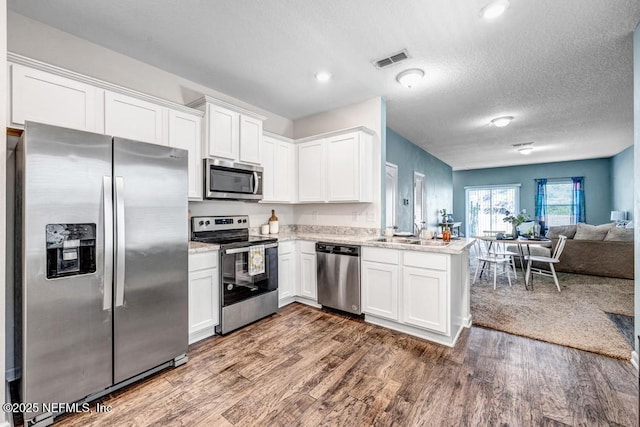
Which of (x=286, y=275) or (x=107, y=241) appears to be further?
(x=286, y=275)

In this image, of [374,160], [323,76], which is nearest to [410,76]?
[323,76]

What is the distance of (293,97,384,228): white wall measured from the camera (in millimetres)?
3619

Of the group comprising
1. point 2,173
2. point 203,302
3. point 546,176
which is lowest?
point 203,302

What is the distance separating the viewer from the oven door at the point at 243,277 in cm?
272

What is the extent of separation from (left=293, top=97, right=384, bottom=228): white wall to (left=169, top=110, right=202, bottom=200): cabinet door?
1802mm

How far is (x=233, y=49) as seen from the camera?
2.57 metres

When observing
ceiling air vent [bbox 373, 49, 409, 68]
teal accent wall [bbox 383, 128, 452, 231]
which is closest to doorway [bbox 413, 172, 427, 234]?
teal accent wall [bbox 383, 128, 452, 231]

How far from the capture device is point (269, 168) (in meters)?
3.70

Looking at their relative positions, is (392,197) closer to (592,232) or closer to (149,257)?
(592,232)

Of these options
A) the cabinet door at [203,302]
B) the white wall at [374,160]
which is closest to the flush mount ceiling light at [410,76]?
the white wall at [374,160]

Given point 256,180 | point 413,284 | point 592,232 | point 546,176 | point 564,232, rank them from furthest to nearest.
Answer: point 546,176 < point 564,232 < point 592,232 < point 256,180 < point 413,284

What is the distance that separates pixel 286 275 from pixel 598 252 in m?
5.41

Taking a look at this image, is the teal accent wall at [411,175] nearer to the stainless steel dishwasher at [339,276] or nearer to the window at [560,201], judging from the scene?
the stainless steel dishwasher at [339,276]

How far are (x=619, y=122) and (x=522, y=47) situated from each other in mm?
3844
